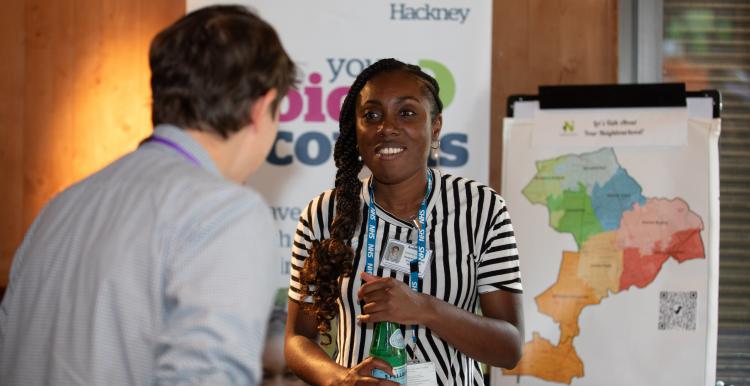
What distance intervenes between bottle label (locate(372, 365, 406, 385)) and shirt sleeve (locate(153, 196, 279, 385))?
80 cm

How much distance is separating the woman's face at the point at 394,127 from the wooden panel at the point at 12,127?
8.92 feet

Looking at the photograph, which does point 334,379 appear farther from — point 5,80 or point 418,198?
point 5,80

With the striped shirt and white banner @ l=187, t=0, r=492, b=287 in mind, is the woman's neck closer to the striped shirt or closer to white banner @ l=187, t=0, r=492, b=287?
the striped shirt

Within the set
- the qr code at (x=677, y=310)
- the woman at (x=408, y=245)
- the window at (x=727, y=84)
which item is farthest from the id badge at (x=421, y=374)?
the window at (x=727, y=84)

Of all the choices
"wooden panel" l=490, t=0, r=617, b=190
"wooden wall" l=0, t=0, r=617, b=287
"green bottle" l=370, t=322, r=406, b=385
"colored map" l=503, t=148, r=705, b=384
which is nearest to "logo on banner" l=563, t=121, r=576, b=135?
"colored map" l=503, t=148, r=705, b=384

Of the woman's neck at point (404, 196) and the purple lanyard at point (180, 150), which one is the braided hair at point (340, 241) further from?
the purple lanyard at point (180, 150)

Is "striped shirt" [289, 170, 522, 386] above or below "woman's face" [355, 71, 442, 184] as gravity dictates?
Answer: below

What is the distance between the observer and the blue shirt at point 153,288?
1.01 metres

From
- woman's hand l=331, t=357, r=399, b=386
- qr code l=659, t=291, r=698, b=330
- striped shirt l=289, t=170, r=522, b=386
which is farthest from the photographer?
qr code l=659, t=291, r=698, b=330

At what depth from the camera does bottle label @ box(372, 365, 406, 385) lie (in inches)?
72.4

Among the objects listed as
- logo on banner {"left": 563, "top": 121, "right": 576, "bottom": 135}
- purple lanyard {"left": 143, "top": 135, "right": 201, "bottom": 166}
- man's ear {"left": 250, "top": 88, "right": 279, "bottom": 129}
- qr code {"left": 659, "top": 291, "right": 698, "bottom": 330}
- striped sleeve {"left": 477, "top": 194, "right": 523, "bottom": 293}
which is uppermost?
logo on banner {"left": 563, "top": 121, "right": 576, "bottom": 135}

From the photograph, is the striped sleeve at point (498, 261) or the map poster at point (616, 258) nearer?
the striped sleeve at point (498, 261)

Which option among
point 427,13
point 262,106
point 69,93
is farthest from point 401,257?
point 69,93

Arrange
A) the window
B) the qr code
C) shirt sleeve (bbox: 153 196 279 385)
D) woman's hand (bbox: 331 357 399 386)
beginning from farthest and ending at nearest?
the window → the qr code → woman's hand (bbox: 331 357 399 386) → shirt sleeve (bbox: 153 196 279 385)
